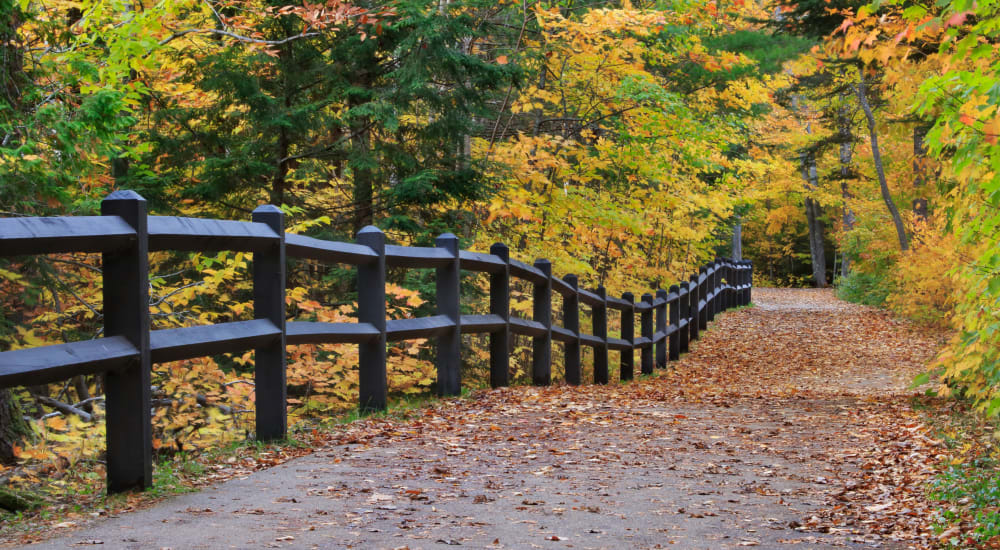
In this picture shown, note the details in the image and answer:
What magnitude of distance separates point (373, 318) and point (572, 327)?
4.55 m

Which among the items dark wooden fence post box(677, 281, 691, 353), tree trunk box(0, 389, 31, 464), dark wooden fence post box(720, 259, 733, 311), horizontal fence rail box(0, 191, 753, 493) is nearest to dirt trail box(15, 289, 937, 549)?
horizontal fence rail box(0, 191, 753, 493)

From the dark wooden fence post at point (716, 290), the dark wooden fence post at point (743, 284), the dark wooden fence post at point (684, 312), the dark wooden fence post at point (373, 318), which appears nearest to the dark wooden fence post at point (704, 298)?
the dark wooden fence post at point (716, 290)

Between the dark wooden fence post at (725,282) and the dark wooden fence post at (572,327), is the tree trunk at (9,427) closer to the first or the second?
the dark wooden fence post at (572,327)

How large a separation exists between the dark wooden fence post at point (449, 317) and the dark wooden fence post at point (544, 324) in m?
2.01

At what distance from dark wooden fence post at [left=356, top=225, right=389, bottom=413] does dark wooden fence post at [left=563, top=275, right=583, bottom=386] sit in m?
4.20

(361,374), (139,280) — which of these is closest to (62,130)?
(361,374)

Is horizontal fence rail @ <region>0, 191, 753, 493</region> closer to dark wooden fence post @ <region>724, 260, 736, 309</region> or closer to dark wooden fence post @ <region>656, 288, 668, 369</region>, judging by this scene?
dark wooden fence post @ <region>656, 288, 668, 369</region>

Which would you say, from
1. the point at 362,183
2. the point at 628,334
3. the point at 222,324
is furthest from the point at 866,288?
the point at 222,324

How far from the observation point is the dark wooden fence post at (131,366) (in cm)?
407

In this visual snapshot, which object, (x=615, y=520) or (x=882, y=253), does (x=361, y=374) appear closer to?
(x=615, y=520)

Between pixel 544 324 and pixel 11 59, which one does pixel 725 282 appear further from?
pixel 11 59

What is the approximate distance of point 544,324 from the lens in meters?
9.92

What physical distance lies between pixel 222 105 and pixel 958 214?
9.29 metres

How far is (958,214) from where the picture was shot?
18.1 feet
